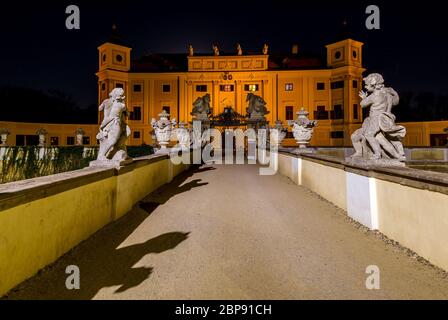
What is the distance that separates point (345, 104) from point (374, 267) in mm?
43233

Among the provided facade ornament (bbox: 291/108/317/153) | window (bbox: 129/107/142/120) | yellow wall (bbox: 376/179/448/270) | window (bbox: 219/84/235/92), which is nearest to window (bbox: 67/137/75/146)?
window (bbox: 129/107/142/120)

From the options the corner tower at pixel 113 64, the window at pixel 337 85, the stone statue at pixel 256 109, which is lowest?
the stone statue at pixel 256 109

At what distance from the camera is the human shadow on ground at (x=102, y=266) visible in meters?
3.31

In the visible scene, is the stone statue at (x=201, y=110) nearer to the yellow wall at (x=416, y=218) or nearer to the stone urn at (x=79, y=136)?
the stone urn at (x=79, y=136)

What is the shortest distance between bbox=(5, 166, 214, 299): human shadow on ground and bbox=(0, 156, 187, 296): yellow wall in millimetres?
123

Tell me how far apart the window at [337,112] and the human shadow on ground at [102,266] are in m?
42.6

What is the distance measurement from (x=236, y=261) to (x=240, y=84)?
44.1 metres

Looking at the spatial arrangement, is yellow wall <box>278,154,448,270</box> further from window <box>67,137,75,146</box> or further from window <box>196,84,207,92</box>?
window <box>67,137,75,146</box>

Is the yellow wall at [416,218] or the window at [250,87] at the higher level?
the window at [250,87]

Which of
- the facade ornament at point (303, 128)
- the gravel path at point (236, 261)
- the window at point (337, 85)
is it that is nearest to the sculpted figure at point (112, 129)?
the gravel path at point (236, 261)

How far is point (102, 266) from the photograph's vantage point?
4.02m

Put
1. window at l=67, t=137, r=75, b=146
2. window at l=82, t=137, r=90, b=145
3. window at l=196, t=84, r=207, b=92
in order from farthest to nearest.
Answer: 1. window at l=196, t=84, r=207, b=92
2. window at l=82, t=137, r=90, b=145
3. window at l=67, t=137, r=75, b=146

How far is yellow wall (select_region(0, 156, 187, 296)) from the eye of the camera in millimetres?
3162

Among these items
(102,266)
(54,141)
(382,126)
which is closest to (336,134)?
(54,141)
